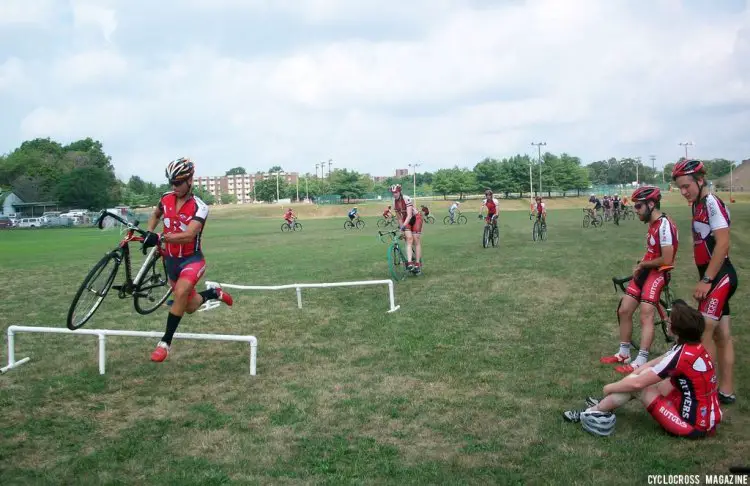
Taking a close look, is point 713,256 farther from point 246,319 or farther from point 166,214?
point 246,319

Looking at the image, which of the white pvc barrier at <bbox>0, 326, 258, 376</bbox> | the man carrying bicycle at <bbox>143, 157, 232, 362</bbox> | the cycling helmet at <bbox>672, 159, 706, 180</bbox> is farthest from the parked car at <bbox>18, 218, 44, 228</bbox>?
the cycling helmet at <bbox>672, 159, 706, 180</bbox>

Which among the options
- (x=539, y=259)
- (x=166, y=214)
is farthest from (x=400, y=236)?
(x=166, y=214)

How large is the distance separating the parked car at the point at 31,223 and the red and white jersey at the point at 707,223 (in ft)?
239

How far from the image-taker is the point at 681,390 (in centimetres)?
486

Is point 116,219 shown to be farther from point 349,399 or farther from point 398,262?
point 398,262

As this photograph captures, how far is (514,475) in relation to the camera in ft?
13.7

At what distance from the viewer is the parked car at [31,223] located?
66438 mm

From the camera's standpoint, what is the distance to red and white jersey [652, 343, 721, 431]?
4.74 metres

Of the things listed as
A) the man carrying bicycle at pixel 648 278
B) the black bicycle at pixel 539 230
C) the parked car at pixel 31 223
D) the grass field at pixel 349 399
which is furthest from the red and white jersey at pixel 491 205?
the parked car at pixel 31 223

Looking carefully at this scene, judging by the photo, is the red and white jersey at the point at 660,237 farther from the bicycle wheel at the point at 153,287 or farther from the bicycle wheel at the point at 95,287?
the bicycle wheel at the point at 95,287

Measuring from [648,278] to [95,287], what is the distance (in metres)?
6.54

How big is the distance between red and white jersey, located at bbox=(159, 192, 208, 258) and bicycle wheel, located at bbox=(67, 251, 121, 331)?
822 mm

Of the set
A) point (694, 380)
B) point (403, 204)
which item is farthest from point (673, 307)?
point (403, 204)

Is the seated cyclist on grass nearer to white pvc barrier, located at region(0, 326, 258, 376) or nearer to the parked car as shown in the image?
white pvc barrier, located at region(0, 326, 258, 376)
